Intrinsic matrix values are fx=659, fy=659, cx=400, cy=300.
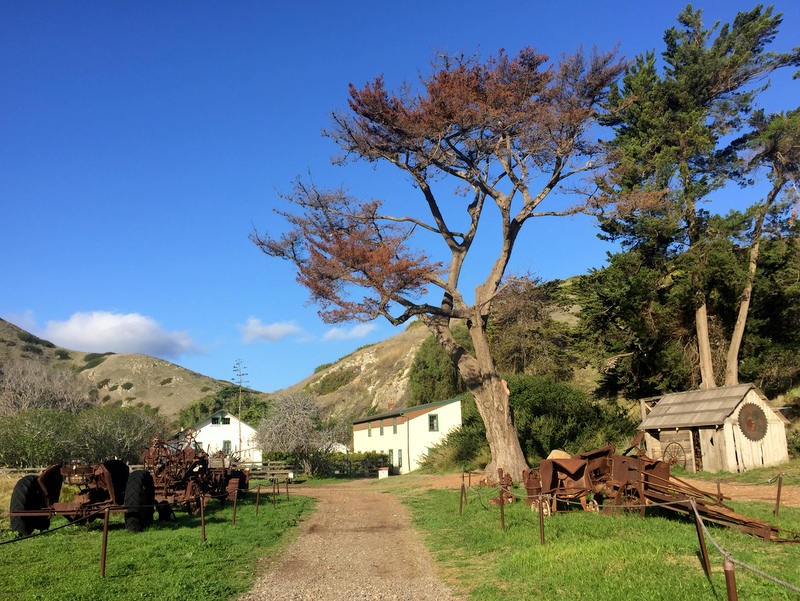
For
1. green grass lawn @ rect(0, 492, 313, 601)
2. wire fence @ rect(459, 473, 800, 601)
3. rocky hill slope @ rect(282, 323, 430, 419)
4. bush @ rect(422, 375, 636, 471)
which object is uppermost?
rocky hill slope @ rect(282, 323, 430, 419)

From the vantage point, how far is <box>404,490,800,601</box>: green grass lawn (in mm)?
7453

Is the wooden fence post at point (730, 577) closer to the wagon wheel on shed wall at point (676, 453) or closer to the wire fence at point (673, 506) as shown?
the wire fence at point (673, 506)

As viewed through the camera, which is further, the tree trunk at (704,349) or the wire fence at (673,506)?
the tree trunk at (704,349)

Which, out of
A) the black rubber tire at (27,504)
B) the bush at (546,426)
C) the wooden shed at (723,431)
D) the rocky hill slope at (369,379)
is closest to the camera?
the black rubber tire at (27,504)

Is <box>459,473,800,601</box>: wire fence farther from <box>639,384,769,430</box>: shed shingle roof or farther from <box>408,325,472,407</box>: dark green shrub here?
<box>408,325,472,407</box>: dark green shrub

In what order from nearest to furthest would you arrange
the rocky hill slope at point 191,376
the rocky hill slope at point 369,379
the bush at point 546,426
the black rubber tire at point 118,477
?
1. the black rubber tire at point 118,477
2. the bush at point 546,426
3. the rocky hill slope at point 369,379
4. the rocky hill slope at point 191,376

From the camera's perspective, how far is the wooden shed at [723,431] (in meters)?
21.8

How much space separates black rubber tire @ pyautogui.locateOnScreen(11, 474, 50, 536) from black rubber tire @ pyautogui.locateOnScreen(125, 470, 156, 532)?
1.68 meters

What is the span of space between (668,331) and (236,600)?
3014 cm

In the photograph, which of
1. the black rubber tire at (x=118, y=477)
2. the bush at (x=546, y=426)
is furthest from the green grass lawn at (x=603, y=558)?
the bush at (x=546, y=426)

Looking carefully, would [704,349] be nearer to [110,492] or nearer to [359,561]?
[359,561]

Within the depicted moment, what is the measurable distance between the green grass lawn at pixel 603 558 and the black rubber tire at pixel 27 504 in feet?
26.5

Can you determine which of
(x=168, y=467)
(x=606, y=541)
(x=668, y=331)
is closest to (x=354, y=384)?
(x=668, y=331)

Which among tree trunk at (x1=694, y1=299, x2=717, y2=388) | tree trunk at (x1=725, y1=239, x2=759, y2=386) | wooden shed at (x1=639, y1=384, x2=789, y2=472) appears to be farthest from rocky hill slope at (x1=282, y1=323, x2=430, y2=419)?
wooden shed at (x1=639, y1=384, x2=789, y2=472)
